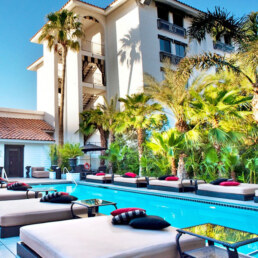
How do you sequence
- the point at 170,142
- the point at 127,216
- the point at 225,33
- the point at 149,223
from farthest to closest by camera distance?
the point at 225,33, the point at 170,142, the point at 127,216, the point at 149,223

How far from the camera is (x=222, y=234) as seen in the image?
3.05 m

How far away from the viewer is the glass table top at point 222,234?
285 centimetres

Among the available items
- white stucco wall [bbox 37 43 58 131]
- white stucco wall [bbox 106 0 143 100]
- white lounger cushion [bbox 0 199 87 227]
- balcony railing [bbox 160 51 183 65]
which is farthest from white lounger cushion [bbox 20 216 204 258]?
balcony railing [bbox 160 51 183 65]

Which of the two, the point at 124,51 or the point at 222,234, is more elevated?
the point at 124,51

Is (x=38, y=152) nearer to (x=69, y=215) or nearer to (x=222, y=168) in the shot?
(x=222, y=168)

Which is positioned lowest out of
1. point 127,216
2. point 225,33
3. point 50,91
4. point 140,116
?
point 127,216

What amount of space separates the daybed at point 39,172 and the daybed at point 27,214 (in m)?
15.2

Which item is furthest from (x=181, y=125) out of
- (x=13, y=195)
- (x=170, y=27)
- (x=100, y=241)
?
(x=170, y=27)

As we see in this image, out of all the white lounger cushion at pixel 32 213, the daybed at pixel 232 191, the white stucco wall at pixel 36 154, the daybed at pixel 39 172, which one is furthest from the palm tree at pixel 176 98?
the white stucco wall at pixel 36 154

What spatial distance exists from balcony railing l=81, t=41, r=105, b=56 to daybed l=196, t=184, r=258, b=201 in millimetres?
18080

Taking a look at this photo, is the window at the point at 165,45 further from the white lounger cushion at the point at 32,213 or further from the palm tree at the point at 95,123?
the white lounger cushion at the point at 32,213

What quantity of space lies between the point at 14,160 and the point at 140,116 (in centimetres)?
1065

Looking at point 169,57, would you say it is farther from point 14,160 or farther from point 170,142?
point 14,160

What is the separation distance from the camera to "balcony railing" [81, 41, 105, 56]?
24906 mm
